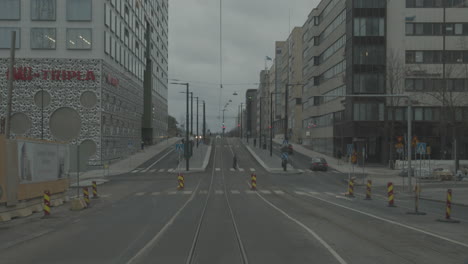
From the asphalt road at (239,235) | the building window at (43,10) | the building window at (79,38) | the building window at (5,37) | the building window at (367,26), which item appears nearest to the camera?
the asphalt road at (239,235)

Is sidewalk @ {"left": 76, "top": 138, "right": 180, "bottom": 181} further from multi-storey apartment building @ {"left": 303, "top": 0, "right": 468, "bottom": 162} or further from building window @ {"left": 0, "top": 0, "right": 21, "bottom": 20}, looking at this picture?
multi-storey apartment building @ {"left": 303, "top": 0, "right": 468, "bottom": 162}

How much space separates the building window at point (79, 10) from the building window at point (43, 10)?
5.54 feet

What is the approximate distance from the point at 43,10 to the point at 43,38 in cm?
323

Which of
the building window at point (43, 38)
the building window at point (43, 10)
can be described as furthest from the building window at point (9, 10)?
the building window at point (43, 38)

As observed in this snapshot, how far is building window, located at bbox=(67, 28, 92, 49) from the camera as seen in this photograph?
178 ft

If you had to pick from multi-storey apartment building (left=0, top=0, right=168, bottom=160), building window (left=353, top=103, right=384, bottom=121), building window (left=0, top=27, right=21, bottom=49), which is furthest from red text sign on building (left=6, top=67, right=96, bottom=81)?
building window (left=353, top=103, right=384, bottom=121)

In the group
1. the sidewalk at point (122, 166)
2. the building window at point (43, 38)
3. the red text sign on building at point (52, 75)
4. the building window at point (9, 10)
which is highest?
the building window at point (9, 10)

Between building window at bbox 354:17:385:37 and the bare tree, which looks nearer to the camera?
the bare tree

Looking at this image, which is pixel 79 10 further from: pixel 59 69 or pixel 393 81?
pixel 393 81

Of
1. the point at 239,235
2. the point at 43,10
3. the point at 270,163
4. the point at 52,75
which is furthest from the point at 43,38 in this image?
the point at 239,235

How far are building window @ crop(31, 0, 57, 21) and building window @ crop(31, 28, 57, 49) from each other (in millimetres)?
1373

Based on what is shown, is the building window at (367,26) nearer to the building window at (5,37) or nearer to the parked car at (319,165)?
the parked car at (319,165)

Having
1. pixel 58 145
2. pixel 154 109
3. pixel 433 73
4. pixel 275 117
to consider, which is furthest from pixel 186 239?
pixel 275 117

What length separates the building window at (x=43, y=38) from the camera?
53.6 m
